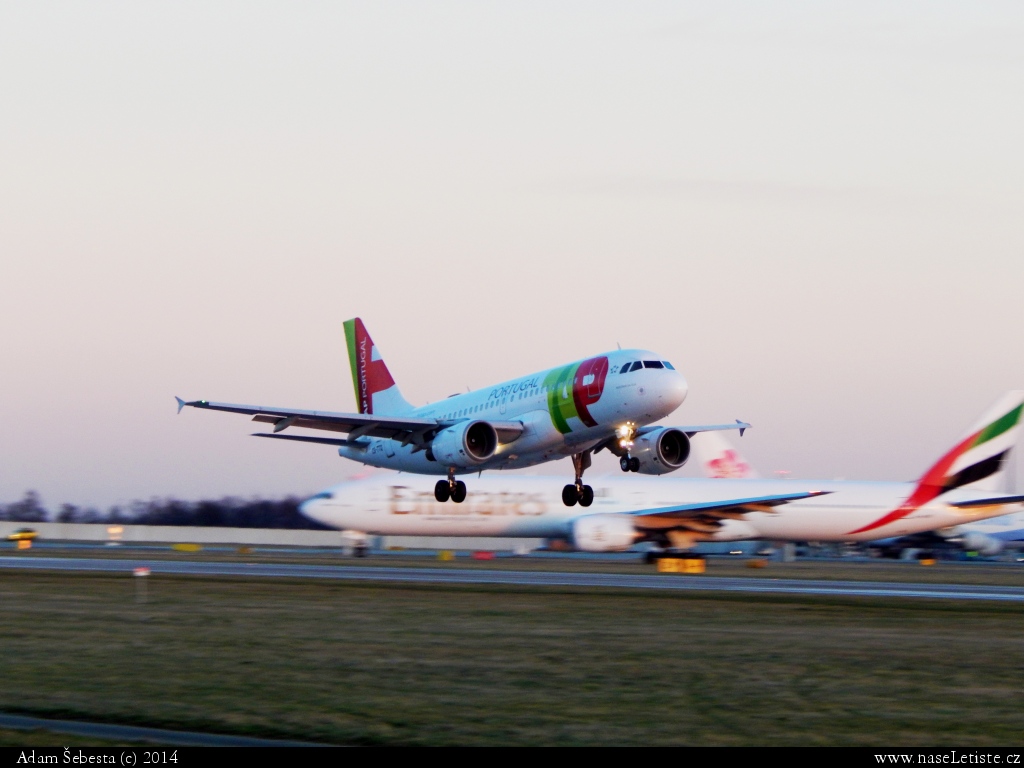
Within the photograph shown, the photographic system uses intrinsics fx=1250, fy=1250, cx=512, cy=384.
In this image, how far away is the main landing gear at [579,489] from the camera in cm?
4078

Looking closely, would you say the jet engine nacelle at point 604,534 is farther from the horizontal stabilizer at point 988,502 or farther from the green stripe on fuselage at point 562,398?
the horizontal stabilizer at point 988,502

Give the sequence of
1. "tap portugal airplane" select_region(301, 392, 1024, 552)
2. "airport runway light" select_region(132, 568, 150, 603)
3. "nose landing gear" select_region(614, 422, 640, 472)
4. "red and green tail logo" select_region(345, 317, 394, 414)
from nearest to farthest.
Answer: "airport runway light" select_region(132, 568, 150, 603), "nose landing gear" select_region(614, 422, 640, 472), "red and green tail logo" select_region(345, 317, 394, 414), "tap portugal airplane" select_region(301, 392, 1024, 552)

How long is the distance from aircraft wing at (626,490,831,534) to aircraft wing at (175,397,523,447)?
56.7 ft

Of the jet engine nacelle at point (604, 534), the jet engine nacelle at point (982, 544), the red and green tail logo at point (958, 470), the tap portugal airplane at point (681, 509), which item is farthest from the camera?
the jet engine nacelle at point (982, 544)

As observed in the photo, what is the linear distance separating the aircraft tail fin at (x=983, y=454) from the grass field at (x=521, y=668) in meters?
34.4

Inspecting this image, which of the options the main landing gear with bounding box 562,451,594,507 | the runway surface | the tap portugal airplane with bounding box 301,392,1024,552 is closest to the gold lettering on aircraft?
the tap portugal airplane with bounding box 301,392,1024,552

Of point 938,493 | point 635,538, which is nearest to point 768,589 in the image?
point 635,538

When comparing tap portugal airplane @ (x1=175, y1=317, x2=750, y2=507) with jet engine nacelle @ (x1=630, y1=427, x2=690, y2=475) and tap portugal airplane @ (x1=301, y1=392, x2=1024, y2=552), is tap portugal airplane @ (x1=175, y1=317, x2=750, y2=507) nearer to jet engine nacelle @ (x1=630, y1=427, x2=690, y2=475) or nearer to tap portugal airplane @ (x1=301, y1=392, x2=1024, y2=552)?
jet engine nacelle @ (x1=630, y1=427, x2=690, y2=475)

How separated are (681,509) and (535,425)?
20.9 metres

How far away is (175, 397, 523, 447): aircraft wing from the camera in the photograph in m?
37.1

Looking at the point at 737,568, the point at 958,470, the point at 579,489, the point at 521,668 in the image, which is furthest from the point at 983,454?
the point at 521,668

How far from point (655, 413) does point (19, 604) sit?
16.7 metres

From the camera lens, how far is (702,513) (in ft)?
182

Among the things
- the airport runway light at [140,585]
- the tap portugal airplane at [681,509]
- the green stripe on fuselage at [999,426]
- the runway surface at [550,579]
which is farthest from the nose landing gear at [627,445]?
the green stripe on fuselage at [999,426]
